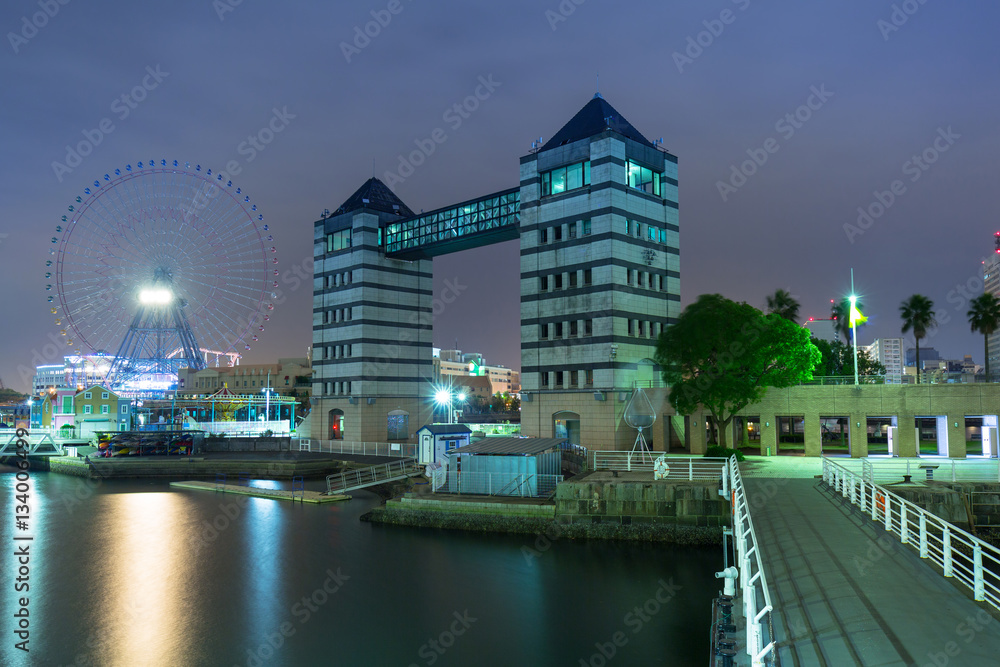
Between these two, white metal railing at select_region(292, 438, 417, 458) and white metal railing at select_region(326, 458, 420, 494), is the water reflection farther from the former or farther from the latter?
white metal railing at select_region(292, 438, 417, 458)

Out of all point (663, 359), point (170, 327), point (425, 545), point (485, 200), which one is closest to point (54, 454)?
point (170, 327)

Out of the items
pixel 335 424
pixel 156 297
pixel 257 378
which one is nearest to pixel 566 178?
pixel 335 424

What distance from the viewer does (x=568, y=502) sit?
115ft

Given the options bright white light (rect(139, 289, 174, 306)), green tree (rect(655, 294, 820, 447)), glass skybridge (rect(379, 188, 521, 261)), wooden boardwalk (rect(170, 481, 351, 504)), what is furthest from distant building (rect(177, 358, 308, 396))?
green tree (rect(655, 294, 820, 447))

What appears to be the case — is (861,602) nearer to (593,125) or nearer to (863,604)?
(863,604)

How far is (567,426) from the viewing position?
56.8 m

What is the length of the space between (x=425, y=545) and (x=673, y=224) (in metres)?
36.8

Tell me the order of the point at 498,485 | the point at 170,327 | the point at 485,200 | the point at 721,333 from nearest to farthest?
the point at 498,485 < the point at 721,333 < the point at 485,200 < the point at 170,327

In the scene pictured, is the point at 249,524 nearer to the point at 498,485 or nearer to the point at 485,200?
the point at 498,485

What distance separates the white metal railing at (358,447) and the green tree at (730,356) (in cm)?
2501

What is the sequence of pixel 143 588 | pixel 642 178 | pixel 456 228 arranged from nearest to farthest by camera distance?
pixel 143 588 → pixel 642 178 → pixel 456 228

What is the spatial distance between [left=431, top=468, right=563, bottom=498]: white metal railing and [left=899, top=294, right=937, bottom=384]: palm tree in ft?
178

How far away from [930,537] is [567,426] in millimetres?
33667

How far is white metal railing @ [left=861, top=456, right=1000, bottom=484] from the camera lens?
35.1 meters
